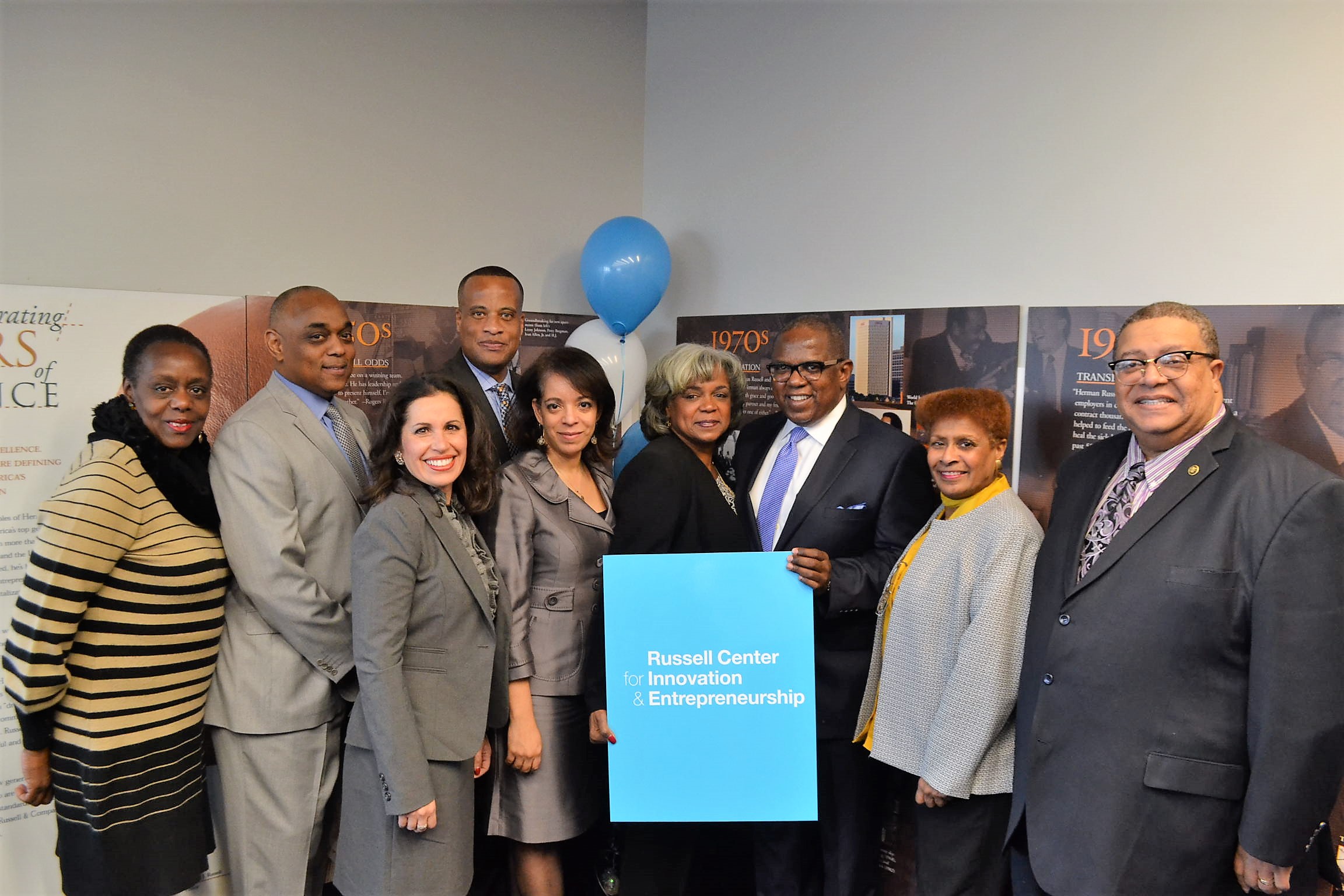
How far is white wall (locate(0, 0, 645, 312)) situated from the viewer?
311cm

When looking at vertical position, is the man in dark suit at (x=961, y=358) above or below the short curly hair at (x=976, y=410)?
above

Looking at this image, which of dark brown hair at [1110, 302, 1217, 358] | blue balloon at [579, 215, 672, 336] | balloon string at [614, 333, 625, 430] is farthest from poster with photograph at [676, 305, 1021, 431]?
dark brown hair at [1110, 302, 1217, 358]

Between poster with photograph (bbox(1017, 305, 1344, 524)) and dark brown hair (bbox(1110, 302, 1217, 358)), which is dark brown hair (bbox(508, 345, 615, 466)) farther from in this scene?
poster with photograph (bbox(1017, 305, 1344, 524))

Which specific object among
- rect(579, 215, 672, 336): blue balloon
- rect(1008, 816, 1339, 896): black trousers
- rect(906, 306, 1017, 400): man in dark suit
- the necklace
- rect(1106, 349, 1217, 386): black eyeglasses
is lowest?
rect(1008, 816, 1339, 896): black trousers

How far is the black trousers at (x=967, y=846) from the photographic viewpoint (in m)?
2.41

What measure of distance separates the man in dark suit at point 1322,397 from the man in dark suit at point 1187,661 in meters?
0.95

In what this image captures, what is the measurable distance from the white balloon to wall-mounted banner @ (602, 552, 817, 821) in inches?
79.6

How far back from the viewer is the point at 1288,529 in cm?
190

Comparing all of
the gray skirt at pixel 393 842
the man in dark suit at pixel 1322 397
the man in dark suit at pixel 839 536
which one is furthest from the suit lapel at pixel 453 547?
the man in dark suit at pixel 1322 397

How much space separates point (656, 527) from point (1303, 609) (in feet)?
5.23

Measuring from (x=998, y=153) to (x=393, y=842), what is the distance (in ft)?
10.8

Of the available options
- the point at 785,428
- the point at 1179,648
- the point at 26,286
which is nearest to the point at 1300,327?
the point at 1179,648

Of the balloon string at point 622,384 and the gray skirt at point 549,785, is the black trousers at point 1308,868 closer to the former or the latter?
the gray skirt at point 549,785

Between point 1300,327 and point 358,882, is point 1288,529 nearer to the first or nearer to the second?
point 1300,327
